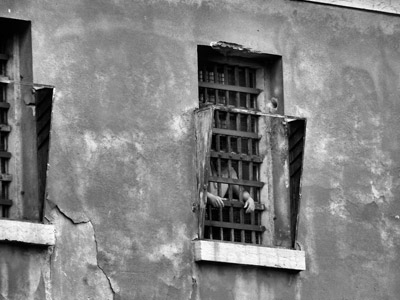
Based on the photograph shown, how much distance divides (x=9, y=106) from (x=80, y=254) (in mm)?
A: 1539

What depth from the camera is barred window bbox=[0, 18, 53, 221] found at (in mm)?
16078

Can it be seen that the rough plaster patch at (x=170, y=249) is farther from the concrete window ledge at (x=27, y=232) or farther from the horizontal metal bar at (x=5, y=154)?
the horizontal metal bar at (x=5, y=154)

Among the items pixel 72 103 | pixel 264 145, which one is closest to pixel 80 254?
pixel 72 103

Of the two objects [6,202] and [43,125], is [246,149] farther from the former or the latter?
[6,202]

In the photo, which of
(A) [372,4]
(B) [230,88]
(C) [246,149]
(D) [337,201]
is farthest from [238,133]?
(A) [372,4]

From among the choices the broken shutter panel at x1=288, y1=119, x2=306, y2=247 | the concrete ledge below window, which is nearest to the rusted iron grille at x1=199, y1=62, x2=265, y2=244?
the broken shutter panel at x1=288, y1=119, x2=306, y2=247

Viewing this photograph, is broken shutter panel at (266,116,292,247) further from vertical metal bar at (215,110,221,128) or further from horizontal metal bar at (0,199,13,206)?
horizontal metal bar at (0,199,13,206)

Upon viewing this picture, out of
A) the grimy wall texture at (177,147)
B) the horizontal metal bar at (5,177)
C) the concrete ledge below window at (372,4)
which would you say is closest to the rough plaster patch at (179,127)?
the grimy wall texture at (177,147)

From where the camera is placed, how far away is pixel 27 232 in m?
15.7

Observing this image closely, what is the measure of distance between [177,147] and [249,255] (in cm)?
125

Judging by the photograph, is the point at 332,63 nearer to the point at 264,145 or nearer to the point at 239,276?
the point at 264,145

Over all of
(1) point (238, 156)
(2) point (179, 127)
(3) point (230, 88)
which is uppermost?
(3) point (230, 88)

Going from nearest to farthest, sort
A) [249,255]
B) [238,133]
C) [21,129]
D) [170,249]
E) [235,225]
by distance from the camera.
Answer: [21,129]
[170,249]
[249,255]
[235,225]
[238,133]

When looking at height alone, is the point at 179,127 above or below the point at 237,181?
above
